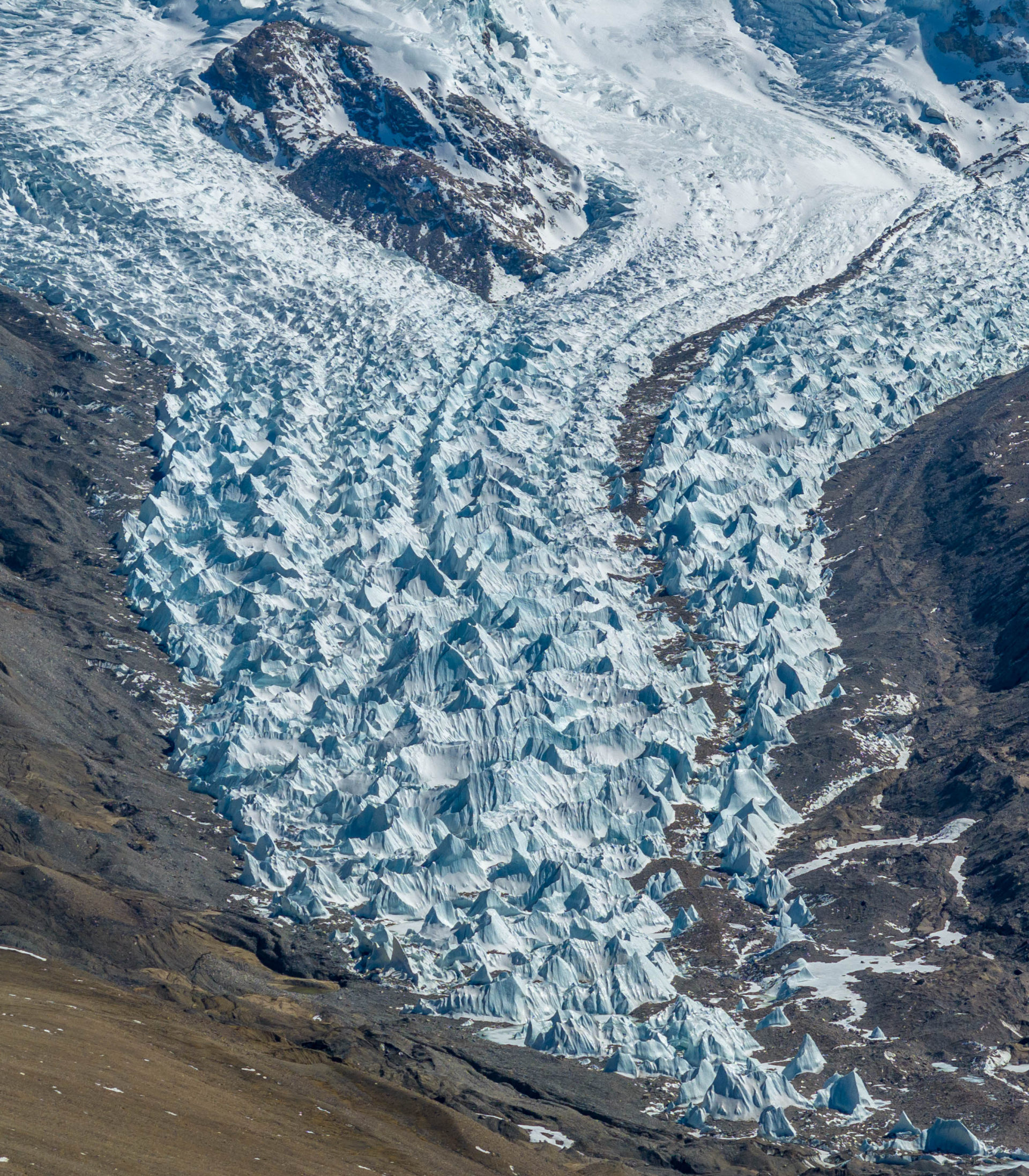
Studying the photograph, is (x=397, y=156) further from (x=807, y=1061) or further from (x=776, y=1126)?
(x=776, y=1126)

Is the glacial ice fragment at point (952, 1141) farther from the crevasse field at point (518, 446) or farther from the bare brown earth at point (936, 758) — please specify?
the crevasse field at point (518, 446)

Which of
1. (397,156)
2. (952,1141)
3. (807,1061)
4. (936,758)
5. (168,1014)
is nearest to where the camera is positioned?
(952,1141)

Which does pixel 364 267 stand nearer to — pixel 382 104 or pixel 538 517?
pixel 382 104

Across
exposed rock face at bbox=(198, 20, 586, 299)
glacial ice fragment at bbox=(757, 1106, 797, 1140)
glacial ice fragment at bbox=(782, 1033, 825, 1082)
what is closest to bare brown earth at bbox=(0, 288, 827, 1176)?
glacial ice fragment at bbox=(757, 1106, 797, 1140)

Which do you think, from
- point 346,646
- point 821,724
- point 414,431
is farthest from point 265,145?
point 821,724

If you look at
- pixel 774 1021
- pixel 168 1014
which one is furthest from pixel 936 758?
pixel 168 1014

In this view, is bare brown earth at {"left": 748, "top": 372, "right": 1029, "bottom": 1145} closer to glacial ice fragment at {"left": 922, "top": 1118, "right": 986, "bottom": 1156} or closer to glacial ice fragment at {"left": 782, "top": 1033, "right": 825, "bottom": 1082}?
glacial ice fragment at {"left": 922, "top": 1118, "right": 986, "bottom": 1156}
